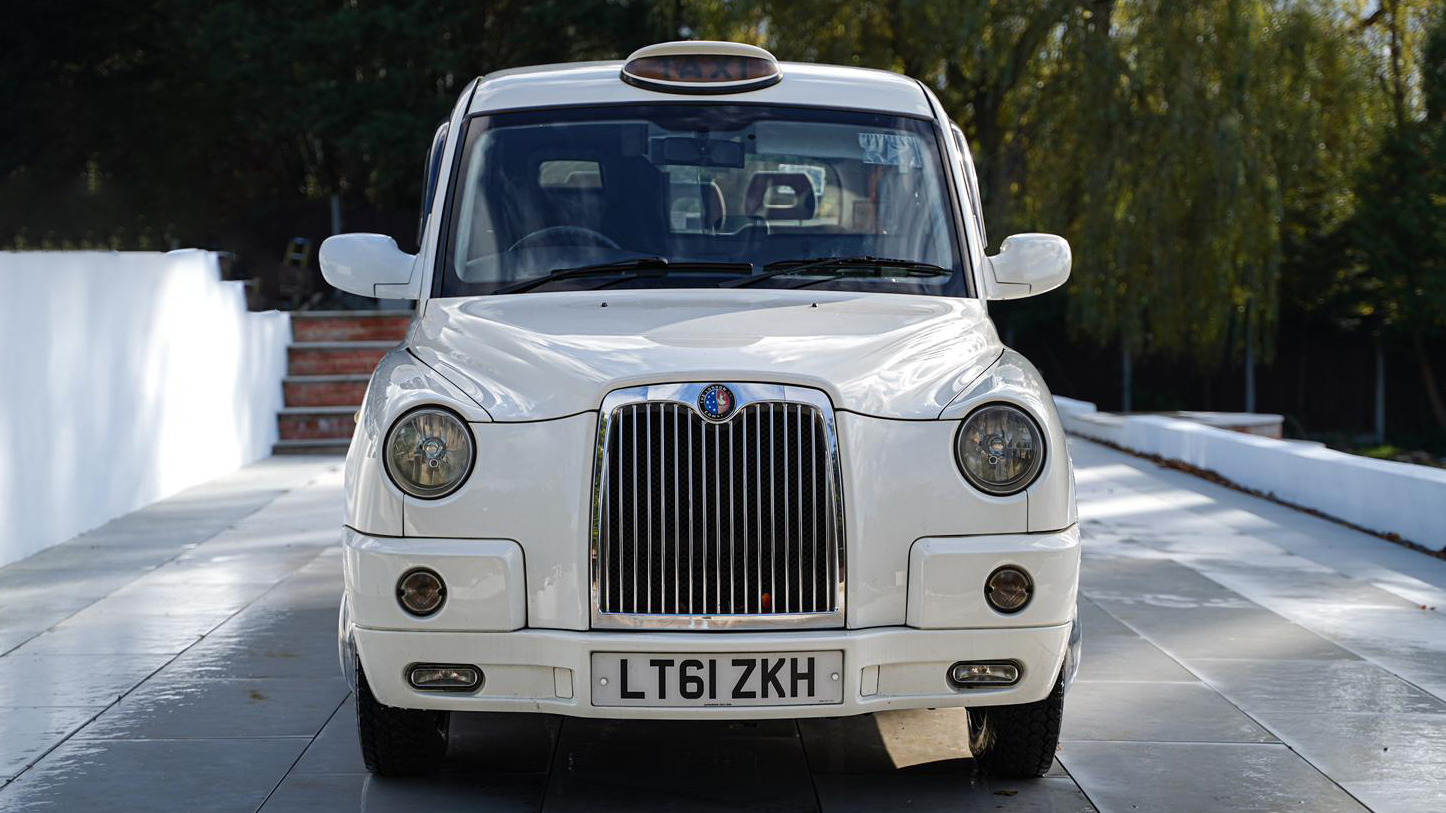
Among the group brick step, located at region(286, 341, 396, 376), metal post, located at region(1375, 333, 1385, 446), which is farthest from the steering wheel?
metal post, located at region(1375, 333, 1385, 446)

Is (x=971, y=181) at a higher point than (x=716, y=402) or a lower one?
higher

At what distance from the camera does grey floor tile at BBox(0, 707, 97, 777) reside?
17.2ft

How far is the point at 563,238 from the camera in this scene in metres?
5.45

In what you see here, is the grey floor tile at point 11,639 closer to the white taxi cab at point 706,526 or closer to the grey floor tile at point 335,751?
the grey floor tile at point 335,751

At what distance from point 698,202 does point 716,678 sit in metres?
1.78

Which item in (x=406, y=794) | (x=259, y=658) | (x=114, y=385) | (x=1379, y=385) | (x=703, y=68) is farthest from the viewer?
(x=1379, y=385)

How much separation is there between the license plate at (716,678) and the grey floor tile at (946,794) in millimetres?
550

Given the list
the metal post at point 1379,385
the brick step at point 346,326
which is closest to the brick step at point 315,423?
the brick step at point 346,326

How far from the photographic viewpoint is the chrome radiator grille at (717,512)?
435cm

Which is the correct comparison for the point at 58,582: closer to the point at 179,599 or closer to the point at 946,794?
the point at 179,599

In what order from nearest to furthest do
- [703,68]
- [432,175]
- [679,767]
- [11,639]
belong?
[679,767] → [703,68] → [432,175] → [11,639]

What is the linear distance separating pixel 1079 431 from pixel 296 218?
17053 mm

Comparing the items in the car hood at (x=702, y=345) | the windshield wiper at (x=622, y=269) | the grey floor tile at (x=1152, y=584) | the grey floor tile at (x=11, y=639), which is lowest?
the grey floor tile at (x=11, y=639)

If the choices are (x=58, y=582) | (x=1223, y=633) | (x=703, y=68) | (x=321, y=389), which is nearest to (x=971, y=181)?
(x=703, y=68)
